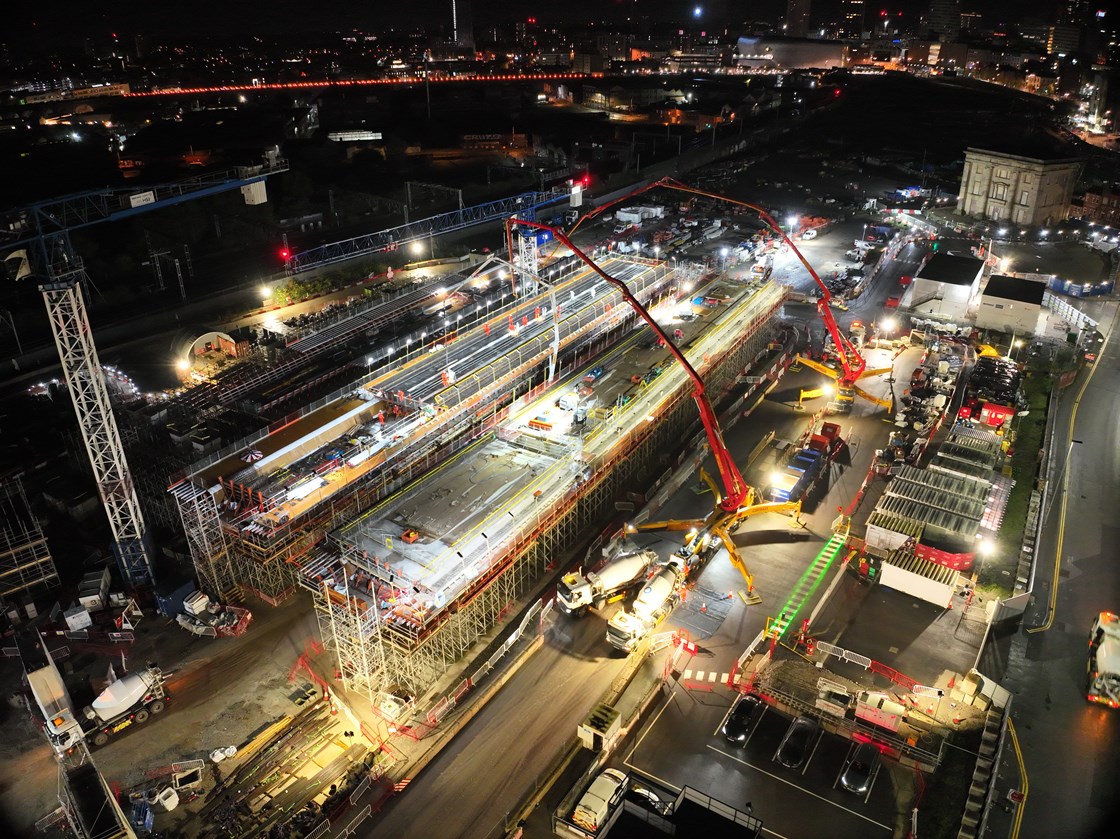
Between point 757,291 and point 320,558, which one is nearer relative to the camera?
point 320,558

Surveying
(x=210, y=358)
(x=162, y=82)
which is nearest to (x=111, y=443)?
(x=210, y=358)

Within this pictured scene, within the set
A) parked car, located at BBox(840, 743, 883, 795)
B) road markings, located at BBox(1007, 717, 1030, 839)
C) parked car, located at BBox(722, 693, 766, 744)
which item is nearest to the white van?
parked car, located at BBox(722, 693, 766, 744)

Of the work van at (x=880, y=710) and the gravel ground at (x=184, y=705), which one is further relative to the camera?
the work van at (x=880, y=710)

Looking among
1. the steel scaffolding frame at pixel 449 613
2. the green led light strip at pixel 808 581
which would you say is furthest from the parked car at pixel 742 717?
the steel scaffolding frame at pixel 449 613

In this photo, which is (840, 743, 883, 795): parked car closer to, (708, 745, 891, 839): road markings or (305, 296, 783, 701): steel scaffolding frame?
(708, 745, 891, 839): road markings

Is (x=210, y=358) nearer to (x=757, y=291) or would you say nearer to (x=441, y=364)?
(x=441, y=364)

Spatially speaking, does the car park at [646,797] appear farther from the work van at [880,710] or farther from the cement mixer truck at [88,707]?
the cement mixer truck at [88,707]
